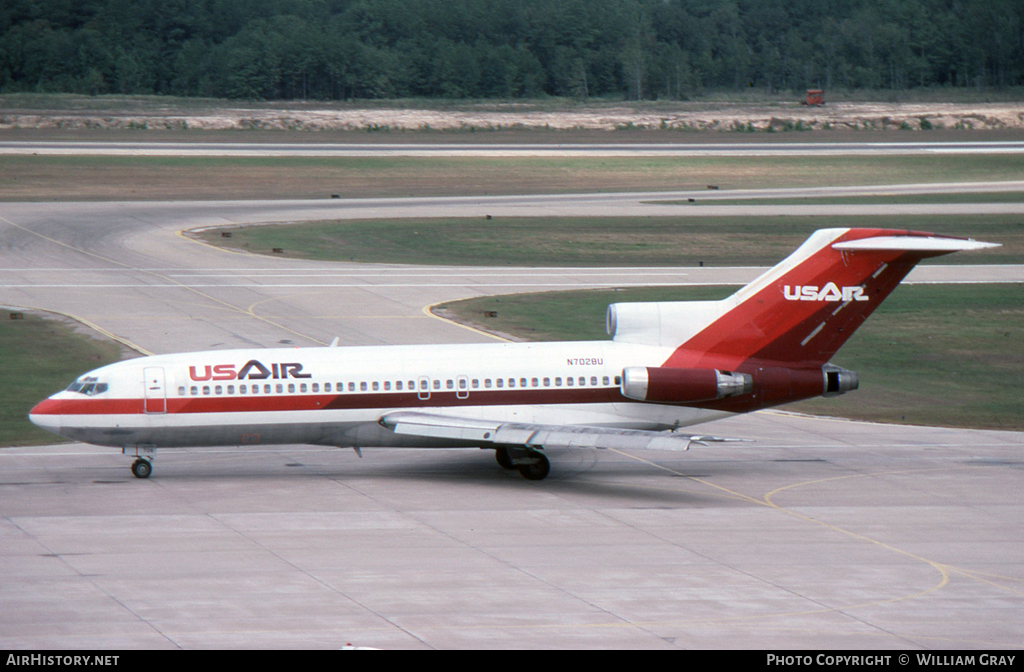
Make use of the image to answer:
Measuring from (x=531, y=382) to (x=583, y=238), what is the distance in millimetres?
44300

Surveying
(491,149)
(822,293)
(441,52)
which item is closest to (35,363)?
(822,293)

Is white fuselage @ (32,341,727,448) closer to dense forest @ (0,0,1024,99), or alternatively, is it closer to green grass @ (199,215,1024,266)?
green grass @ (199,215,1024,266)

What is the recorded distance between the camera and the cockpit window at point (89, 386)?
31203mm

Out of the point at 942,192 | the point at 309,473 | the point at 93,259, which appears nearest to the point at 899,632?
the point at 309,473

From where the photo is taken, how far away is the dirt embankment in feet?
447

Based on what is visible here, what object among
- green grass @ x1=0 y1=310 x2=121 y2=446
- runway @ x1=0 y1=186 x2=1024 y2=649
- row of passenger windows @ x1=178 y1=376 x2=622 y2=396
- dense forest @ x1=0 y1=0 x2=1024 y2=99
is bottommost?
runway @ x1=0 y1=186 x2=1024 y2=649

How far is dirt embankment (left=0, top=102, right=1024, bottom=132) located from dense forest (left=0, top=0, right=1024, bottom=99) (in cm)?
1598

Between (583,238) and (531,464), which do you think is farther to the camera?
(583,238)

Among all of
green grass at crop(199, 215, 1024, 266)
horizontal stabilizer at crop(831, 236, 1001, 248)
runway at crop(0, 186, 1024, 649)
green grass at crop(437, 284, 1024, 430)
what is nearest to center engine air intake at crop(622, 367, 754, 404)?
runway at crop(0, 186, 1024, 649)

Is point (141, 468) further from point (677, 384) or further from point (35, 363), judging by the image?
point (35, 363)

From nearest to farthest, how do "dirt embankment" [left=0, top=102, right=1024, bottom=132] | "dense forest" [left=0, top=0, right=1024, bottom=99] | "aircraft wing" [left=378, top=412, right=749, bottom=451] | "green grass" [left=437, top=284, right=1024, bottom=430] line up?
"aircraft wing" [left=378, top=412, right=749, bottom=451]
"green grass" [left=437, top=284, right=1024, bottom=430]
"dirt embankment" [left=0, top=102, right=1024, bottom=132]
"dense forest" [left=0, top=0, right=1024, bottom=99]

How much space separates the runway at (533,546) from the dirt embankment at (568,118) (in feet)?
355

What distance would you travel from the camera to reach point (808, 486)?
3108 centimetres

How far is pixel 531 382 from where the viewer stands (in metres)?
32.0
